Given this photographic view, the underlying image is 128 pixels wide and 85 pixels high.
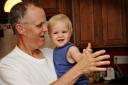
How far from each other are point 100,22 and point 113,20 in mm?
174

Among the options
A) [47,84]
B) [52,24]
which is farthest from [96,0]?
[47,84]

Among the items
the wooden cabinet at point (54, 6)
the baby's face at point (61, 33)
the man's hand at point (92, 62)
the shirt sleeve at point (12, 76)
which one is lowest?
the shirt sleeve at point (12, 76)

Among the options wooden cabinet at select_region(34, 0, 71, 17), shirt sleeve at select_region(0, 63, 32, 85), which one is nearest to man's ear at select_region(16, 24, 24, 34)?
shirt sleeve at select_region(0, 63, 32, 85)

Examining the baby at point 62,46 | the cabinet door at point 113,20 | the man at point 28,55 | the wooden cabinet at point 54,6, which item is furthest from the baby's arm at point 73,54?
the cabinet door at point 113,20

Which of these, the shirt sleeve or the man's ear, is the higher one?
the man's ear

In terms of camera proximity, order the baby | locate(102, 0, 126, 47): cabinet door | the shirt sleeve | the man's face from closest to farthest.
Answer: the shirt sleeve < the man's face < the baby < locate(102, 0, 126, 47): cabinet door

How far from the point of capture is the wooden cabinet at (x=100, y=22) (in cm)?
416

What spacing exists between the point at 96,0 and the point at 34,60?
2.56 metres

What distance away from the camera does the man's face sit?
177 cm

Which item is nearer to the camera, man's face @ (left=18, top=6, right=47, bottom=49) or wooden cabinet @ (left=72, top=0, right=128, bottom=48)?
man's face @ (left=18, top=6, right=47, bottom=49)

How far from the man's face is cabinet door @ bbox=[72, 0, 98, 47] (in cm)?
234

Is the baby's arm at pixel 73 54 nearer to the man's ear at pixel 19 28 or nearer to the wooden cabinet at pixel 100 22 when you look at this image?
the man's ear at pixel 19 28

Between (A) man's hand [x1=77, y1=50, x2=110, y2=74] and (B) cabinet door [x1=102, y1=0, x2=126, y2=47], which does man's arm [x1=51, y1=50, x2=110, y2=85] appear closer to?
(A) man's hand [x1=77, y1=50, x2=110, y2=74]

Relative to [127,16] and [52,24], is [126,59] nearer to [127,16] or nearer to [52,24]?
[127,16]
